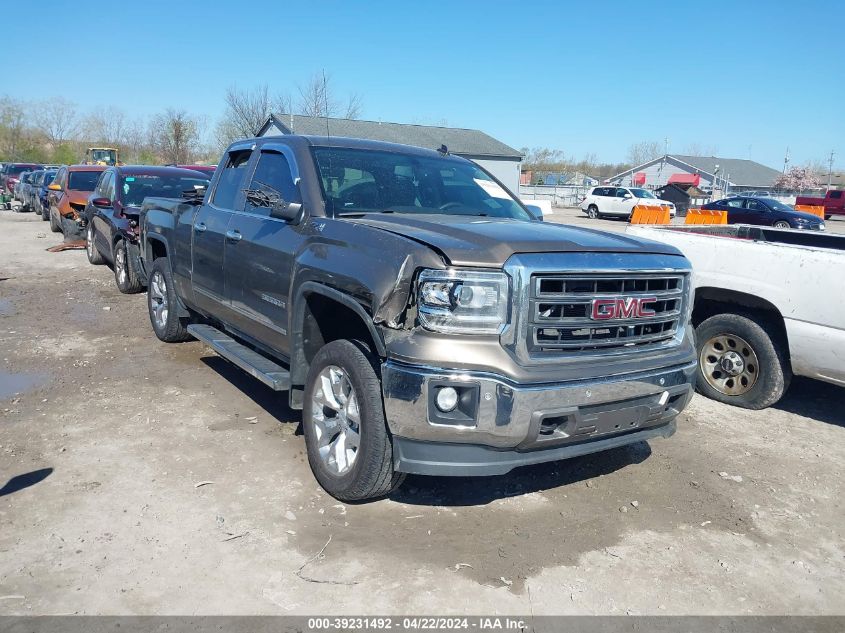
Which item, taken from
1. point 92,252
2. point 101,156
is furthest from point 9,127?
point 92,252

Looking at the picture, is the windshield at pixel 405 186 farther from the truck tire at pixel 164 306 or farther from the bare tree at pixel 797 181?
the bare tree at pixel 797 181

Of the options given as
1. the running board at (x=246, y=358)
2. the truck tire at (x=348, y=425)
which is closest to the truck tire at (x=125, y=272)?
the running board at (x=246, y=358)

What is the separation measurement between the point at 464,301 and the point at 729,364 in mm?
3629

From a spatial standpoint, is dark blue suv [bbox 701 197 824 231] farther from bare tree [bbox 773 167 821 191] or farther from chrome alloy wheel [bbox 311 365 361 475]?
bare tree [bbox 773 167 821 191]

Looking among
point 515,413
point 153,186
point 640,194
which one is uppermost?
point 640,194

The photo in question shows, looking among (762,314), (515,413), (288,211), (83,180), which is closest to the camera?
(515,413)

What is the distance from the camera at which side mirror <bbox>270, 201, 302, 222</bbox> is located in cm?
421

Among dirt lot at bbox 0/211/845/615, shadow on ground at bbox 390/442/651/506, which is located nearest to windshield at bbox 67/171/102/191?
dirt lot at bbox 0/211/845/615

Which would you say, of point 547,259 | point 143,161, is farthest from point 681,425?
point 143,161

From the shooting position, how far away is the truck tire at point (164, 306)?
6.75m

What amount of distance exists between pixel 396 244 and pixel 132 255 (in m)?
7.49

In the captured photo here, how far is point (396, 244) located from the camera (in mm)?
3428

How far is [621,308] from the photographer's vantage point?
356 cm

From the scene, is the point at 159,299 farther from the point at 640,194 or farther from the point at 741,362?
the point at 640,194
